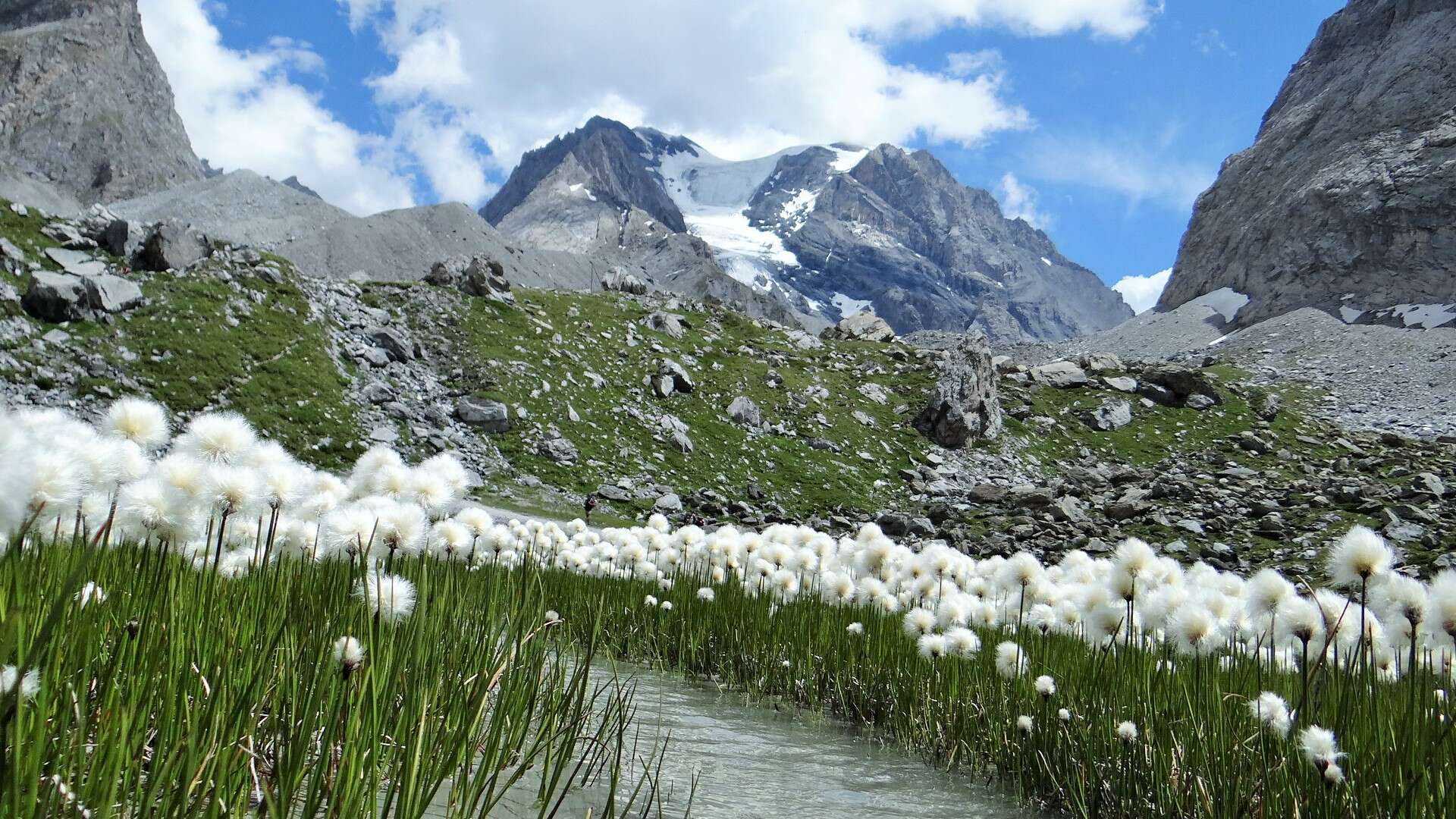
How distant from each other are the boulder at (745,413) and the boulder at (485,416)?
13.1 metres

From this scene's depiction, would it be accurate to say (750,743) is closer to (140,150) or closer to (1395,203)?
(1395,203)

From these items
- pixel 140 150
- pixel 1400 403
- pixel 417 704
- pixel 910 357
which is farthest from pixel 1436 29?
pixel 140 150

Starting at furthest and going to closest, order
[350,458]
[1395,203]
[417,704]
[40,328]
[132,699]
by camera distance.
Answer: [1395,203] < [350,458] < [40,328] < [417,704] < [132,699]

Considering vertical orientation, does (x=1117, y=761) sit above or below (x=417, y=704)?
below

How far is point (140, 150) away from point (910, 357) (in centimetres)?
18463

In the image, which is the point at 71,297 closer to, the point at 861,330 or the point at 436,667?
the point at 436,667

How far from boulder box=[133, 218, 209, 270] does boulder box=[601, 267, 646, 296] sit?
36.5 m

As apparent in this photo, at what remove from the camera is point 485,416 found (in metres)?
35.2

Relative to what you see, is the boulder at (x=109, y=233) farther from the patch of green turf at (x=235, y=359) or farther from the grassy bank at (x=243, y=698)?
the grassy bank at (x=243, y=698)

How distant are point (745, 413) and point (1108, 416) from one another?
23480 millimetres

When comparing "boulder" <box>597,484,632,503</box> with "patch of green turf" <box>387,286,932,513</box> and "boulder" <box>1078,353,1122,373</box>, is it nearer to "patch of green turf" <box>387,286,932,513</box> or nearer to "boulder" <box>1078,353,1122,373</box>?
"patch of green turf" <box>387,286,932,513</box>

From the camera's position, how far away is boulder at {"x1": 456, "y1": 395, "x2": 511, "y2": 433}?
35.1 metres

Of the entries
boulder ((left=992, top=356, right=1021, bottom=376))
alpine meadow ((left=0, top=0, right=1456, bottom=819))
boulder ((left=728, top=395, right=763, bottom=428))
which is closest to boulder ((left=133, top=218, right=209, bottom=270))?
alpine meadow ((left=0, top=0, right=1456, bottom=819))

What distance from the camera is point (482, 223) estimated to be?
129125mm
